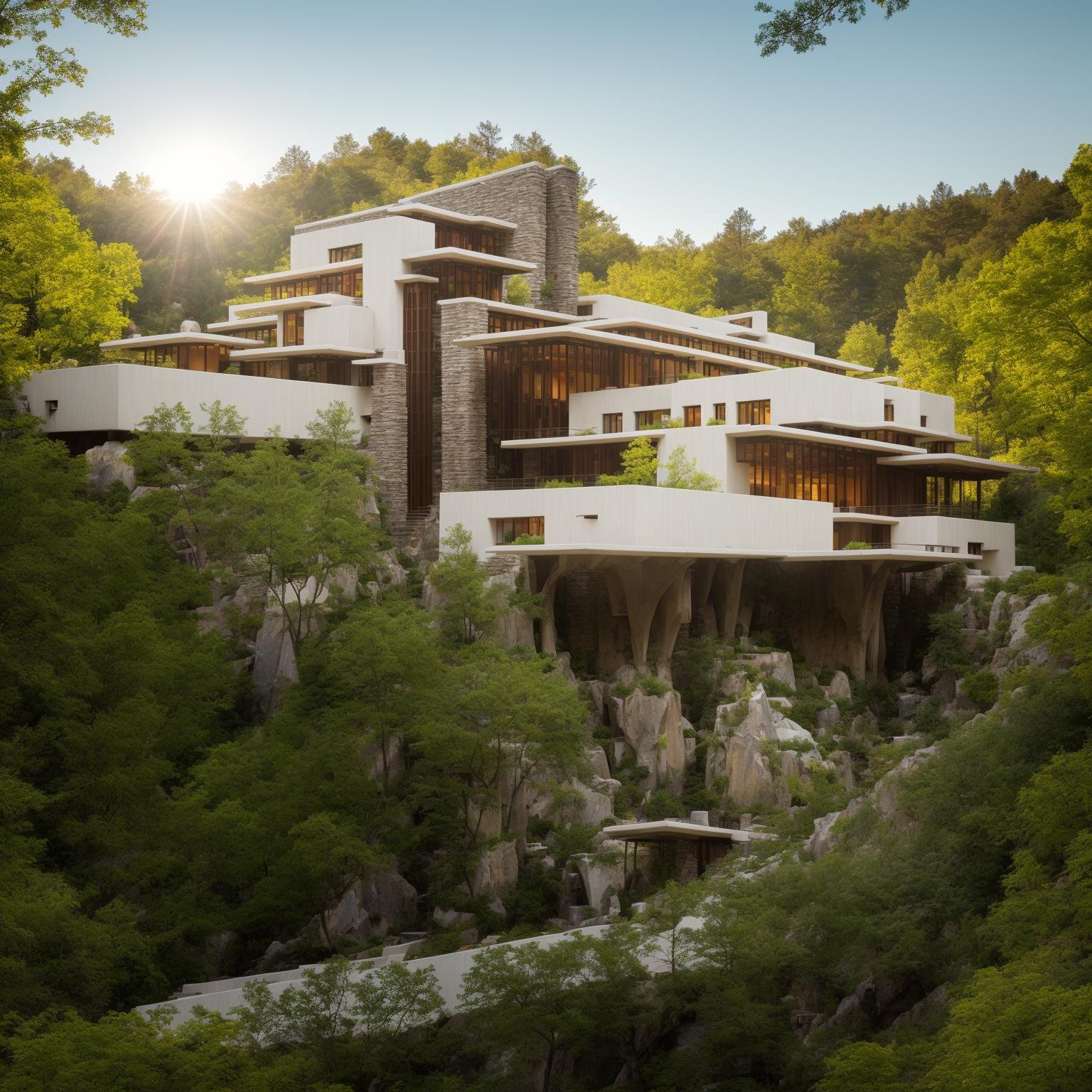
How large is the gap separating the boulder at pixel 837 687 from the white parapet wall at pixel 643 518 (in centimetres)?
513

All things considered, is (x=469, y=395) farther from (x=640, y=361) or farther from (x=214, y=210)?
(x=214, y=210)

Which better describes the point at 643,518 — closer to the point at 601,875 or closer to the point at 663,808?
the point at 663,808

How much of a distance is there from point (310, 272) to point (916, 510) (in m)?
29.1

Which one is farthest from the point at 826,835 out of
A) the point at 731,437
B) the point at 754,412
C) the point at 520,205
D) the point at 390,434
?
the point at 520,205

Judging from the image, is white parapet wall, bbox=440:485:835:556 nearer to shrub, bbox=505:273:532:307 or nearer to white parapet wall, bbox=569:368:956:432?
white parapet wall, bbox=569:368:956:432

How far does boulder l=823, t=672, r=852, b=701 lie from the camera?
195 ft

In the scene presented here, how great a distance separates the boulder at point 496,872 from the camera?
1790 inches

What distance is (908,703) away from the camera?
200ft

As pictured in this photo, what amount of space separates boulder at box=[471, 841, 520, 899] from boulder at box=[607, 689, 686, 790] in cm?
759

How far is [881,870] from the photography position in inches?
1363

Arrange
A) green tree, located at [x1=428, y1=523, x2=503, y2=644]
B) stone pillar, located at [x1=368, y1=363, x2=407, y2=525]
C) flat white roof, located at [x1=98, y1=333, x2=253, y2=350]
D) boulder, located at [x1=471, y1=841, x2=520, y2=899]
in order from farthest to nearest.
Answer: flat white roof, located at [x1=98, y1=333, x2=253, y2=350]
stone pillar, located at [x1=368, y1=363, x2=407, y2=525]
green tree, located at [x1=428, y1=523, x2=503, y2=644]
boulder, located at [x1=471, y1=841, x2=520, y2=899]


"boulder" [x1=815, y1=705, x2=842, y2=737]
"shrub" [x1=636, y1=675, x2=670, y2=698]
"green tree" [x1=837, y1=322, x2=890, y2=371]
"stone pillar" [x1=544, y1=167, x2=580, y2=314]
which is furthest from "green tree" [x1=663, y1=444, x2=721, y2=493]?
"green tree" [x1=837, y1=322, x2=890, y2=371]

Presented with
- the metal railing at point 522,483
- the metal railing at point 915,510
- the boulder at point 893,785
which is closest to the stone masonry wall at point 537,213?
the metal railing at point 522,483

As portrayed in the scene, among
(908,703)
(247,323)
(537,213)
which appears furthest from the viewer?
(537,213)
